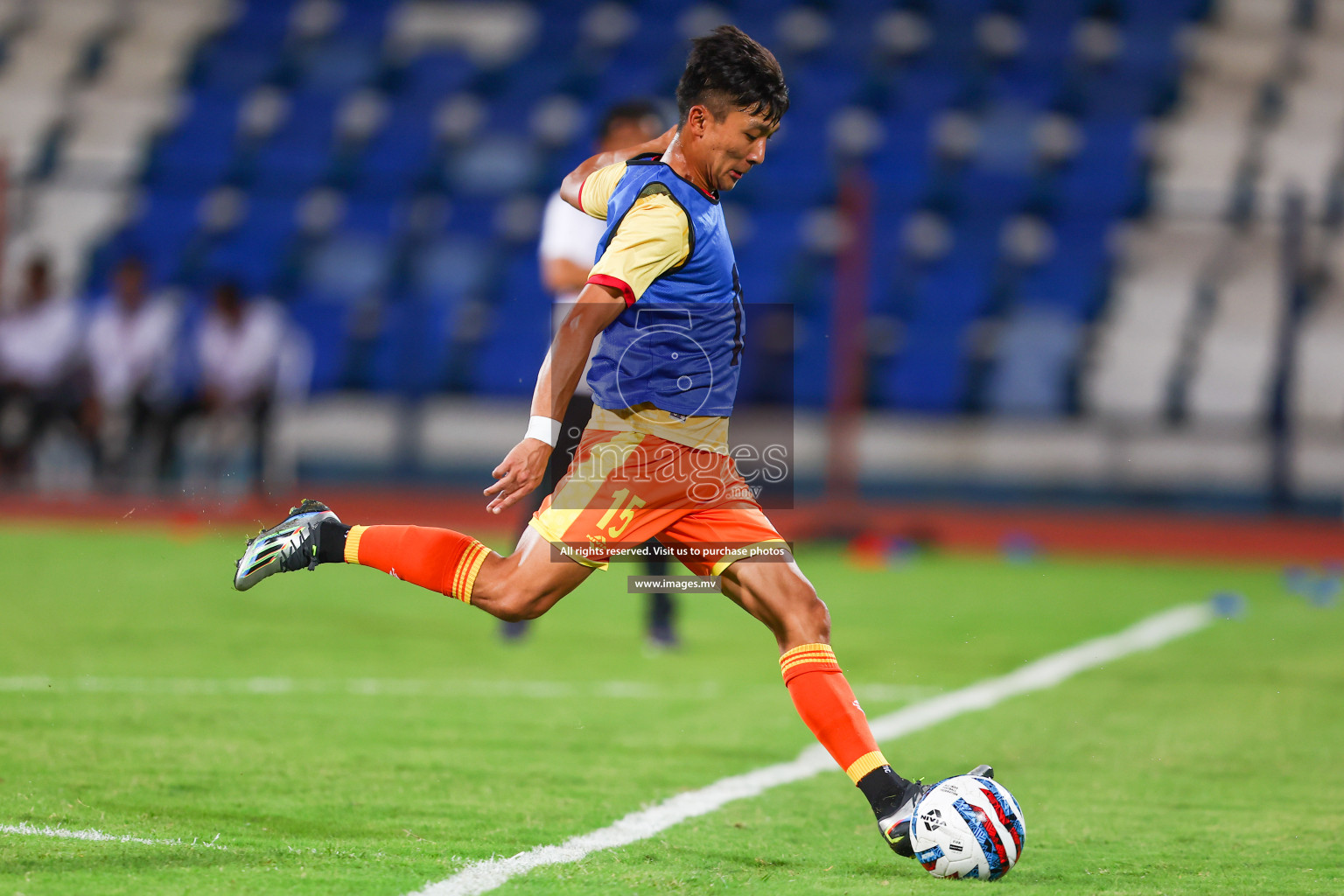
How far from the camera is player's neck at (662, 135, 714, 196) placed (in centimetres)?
389

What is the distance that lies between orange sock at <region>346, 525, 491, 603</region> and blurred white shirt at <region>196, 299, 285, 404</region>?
352 inches

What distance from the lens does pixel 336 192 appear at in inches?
602

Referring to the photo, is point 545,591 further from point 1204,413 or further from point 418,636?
point 1204,413

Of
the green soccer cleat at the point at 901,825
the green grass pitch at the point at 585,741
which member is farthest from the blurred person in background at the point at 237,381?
the green soccer cleat at the point at 901,825

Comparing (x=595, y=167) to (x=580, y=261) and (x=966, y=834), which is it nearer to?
(x=966, y=834)

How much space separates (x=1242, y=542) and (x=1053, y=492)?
1531 millimetres

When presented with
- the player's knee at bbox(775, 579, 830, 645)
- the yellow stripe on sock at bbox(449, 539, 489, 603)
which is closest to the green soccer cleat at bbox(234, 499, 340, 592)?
the yellow stripe on sock at bbox(449, 539, 489, 603)

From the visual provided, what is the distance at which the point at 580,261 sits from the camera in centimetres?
684

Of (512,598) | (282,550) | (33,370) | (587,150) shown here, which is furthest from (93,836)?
(587,150)

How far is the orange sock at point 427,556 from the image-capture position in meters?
4.10

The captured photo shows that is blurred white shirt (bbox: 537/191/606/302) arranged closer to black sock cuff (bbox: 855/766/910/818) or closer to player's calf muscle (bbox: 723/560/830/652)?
player's calf muscle (bbox: 723/560/830/652)

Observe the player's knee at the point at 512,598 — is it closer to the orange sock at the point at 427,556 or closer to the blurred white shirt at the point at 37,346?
the orange sock at the point at 427,556

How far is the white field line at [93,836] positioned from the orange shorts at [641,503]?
3.53 feet

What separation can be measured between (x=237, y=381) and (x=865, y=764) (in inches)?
392
